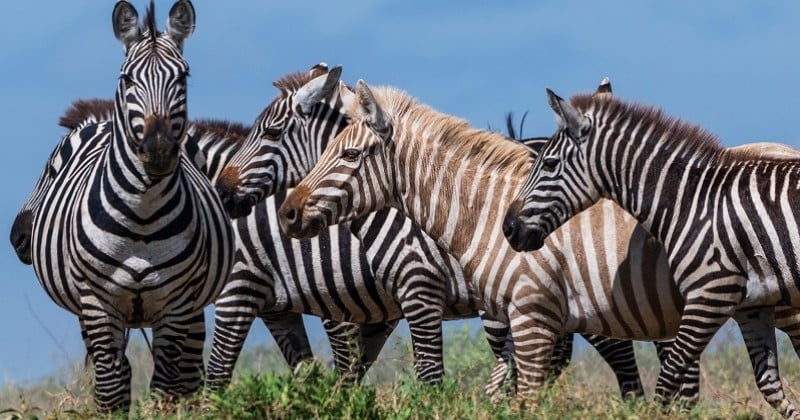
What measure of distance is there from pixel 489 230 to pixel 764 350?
2.04 metres

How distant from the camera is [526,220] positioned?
934 cm

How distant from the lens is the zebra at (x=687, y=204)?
8820 mm

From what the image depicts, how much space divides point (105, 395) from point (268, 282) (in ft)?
9.45

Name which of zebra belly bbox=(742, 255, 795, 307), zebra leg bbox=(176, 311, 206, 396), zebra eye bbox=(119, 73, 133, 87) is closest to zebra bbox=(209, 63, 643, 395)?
zebra leg bbox=(176, 311, 206, 396)

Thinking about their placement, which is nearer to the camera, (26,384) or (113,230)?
(113,230)

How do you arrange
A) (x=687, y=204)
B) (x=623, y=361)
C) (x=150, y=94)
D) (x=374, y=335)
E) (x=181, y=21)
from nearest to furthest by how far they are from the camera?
(x=150, y=94) < (x=687, y=204) < (x=181, y=21) < (x=623, y=361) < (x=374, y=335)

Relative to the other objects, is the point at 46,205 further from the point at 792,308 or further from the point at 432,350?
the point at 792,308

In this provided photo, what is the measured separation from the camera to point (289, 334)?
12.8 metres

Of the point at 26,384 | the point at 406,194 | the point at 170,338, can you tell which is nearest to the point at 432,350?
the point at 406,194

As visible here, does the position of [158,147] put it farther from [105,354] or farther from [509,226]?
[509,226]

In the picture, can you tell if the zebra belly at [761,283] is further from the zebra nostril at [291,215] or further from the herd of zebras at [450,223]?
the zebra nostril at [291,215]

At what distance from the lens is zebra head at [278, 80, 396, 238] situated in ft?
31.4

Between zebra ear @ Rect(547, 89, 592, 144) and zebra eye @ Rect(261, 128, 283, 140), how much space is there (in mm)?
2603

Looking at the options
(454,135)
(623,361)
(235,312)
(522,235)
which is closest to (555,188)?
(522,235)
